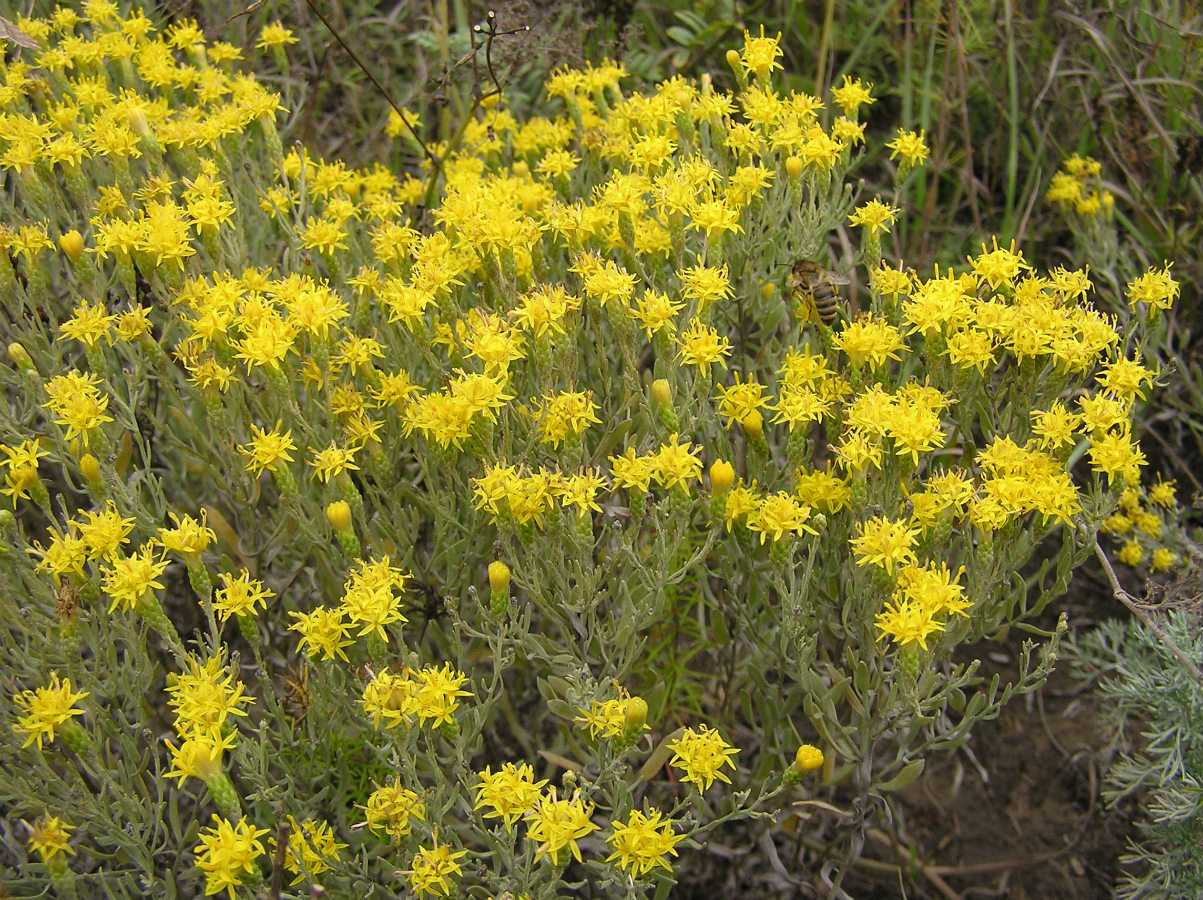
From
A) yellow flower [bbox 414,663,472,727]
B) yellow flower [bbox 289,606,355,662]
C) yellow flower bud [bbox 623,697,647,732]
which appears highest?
yellow flower [bbox 289,606,355,662]

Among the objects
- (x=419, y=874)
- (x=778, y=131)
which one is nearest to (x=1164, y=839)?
(x=419, y=874)

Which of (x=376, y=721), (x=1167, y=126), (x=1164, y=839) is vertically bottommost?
(x=1164, y=839)

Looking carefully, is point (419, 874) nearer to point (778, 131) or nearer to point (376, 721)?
point (376, 721)

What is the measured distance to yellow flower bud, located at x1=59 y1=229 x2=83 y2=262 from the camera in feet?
8.55

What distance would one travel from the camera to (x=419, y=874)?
1.93 metres

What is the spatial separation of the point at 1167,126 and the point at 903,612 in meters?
3.17

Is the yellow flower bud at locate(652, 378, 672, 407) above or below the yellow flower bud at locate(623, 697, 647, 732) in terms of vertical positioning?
above

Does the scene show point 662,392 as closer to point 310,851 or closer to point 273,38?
point 310,851

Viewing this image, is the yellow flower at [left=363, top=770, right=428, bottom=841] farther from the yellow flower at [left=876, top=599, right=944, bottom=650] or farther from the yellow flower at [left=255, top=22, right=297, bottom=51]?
the yellow flower at [left=255, top=22, right=297, bottom=51]

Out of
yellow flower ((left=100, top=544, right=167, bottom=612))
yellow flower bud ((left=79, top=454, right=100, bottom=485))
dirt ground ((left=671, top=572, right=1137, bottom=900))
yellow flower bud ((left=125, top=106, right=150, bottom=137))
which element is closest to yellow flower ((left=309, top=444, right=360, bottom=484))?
yellow flower ((left=100, top=544, right=167, bottom=612))

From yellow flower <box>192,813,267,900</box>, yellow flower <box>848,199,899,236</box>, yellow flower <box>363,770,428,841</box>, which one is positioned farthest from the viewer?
yellow flower <box>848,199,899,236</box>

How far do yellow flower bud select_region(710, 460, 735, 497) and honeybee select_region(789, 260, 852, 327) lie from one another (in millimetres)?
507

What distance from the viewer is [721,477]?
222 cm

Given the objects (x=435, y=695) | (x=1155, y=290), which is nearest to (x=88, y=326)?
(x=435, y=695)
